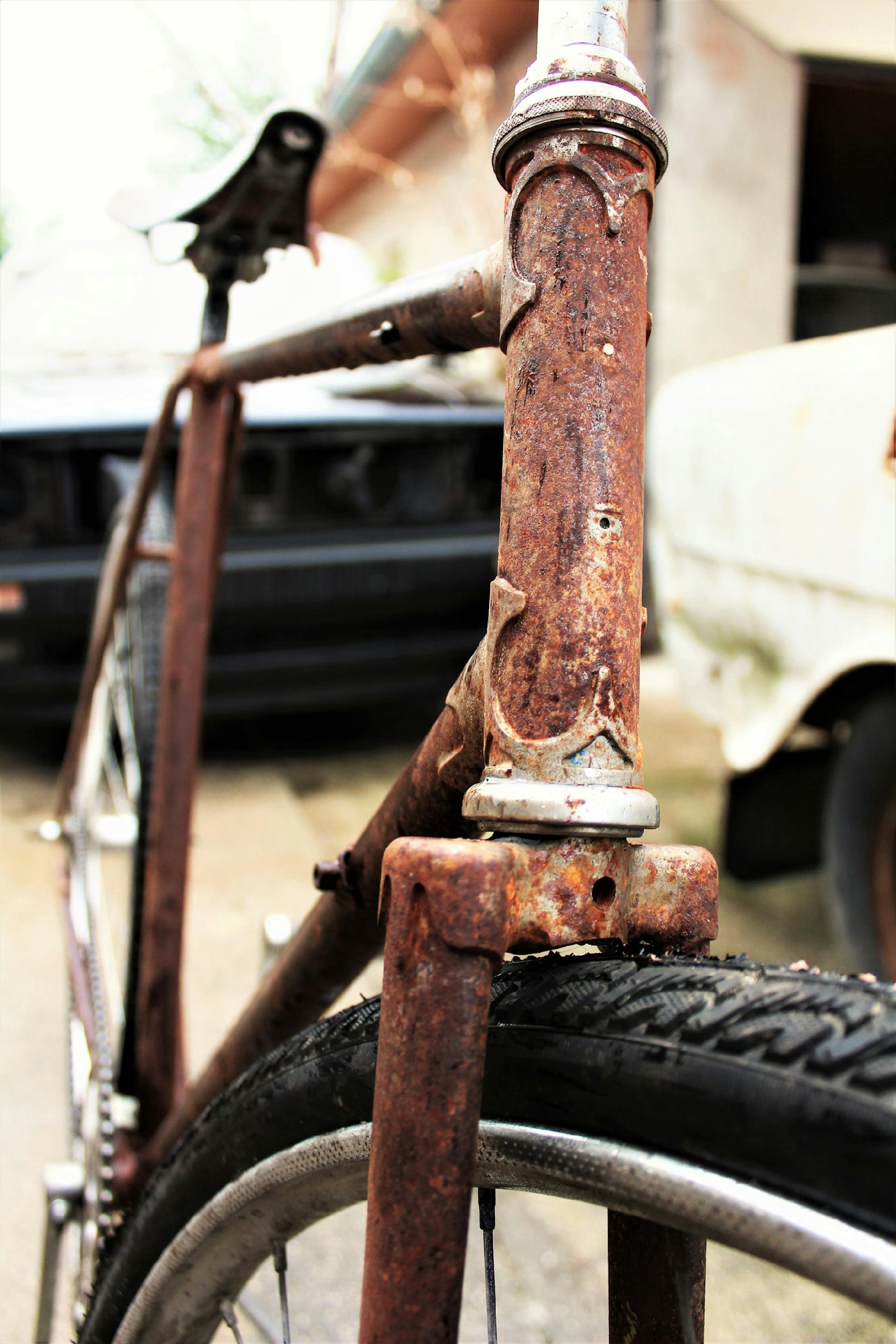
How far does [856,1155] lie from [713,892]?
6.7 inches

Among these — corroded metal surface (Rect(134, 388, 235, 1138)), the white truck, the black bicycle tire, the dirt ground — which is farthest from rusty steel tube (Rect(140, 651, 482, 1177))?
the white truck

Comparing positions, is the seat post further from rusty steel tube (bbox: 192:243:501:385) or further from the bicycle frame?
the bicycle frame

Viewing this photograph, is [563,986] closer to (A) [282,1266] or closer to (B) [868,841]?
(A) [282,1266]

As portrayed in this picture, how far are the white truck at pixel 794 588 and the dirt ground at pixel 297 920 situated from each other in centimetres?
51

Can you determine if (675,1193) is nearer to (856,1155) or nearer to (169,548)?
→ (856,1155)

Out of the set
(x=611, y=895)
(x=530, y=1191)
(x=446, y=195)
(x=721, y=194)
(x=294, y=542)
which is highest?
(x=446, y=195)

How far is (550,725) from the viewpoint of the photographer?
500mm

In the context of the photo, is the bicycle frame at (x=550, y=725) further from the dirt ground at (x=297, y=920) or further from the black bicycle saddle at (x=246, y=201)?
the dirt ground at (x=297, y=920)

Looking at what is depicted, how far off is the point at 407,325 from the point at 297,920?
6.43ft

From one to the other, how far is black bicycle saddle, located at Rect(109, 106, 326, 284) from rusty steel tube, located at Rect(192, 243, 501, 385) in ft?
1.04

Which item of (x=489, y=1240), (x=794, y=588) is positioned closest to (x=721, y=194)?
(x=794, y=588)

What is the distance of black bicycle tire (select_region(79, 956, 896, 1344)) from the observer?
39 cm

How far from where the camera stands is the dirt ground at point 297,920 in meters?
1.42

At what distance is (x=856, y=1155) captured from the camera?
382mm
